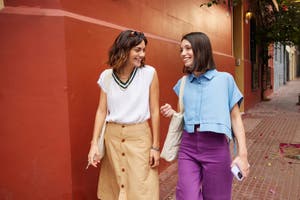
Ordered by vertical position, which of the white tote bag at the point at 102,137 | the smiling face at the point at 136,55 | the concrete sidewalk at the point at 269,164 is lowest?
the concrete sidewalk at the point at 269,164

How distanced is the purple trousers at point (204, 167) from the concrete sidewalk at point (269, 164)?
1886 mm

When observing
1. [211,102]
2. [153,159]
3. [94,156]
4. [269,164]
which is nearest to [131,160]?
[153,159]

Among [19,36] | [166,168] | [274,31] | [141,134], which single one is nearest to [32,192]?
[141,134]

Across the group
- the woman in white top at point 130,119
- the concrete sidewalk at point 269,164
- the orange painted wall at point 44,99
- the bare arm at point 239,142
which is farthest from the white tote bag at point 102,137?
the concrete sidewalk at point 269,164

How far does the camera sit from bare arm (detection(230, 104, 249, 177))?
9.06 ft

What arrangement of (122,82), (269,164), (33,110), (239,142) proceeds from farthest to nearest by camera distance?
(269,164)
(33,110)
(122,82)
(239,142)

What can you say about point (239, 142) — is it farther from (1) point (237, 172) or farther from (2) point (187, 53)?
(2) point (187, 53)

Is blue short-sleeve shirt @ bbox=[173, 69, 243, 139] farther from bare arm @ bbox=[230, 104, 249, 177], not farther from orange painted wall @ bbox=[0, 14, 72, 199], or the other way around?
orange painted wall @ bbox=[0, 14, 72, 199]

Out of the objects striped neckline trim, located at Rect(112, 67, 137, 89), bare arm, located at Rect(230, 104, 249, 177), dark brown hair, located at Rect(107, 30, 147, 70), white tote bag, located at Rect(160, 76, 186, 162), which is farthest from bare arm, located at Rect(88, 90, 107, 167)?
bare arm, located at Rect(230, 104, 249, 177)

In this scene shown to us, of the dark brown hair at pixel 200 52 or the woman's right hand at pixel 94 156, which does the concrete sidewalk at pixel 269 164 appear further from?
the dark brown hair at pixel 200 52

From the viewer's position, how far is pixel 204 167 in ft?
9.32

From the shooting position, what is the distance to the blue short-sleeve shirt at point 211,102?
275 cm

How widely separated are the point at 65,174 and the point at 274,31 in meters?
13.1

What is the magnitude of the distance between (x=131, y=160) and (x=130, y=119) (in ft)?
1.04
